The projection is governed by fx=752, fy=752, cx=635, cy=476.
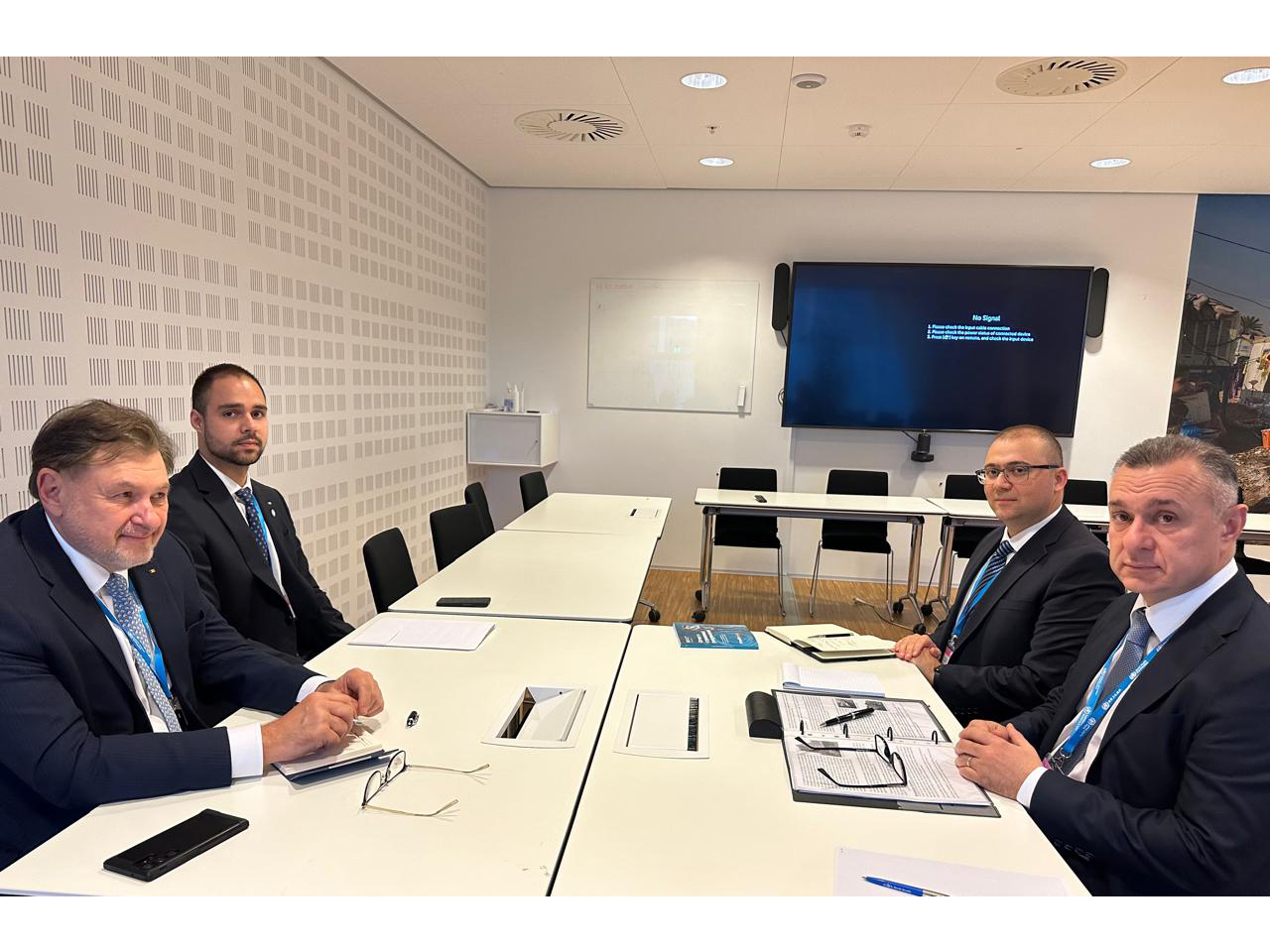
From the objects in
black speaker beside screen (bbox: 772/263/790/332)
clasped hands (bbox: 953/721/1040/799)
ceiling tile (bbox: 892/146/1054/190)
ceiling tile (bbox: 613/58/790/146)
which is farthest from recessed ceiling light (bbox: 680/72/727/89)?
clasped hands (bbox: 953/721/1040/799)

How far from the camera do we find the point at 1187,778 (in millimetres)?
1382

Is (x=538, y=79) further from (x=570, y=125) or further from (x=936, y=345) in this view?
(x=936, y=345)

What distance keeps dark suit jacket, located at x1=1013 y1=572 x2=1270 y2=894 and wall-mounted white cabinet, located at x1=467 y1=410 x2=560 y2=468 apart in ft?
17.0

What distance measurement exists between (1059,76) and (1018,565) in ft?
9.41

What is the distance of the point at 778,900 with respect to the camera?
1.11 meters

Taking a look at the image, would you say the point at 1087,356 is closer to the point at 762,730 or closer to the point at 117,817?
the point at 762,730

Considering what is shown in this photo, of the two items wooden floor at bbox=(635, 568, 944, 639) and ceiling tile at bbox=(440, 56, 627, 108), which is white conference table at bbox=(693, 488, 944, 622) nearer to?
wooden floor at bbox=(635, 568, 944, 639)

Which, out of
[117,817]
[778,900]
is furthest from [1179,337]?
[117,817]

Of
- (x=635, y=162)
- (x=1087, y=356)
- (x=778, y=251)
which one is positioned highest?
(x=635, y=162)

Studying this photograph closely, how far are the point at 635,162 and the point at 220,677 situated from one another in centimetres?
486

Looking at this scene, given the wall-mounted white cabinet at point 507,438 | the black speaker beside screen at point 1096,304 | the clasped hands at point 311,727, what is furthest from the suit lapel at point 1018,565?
the black speaker beside screen at point 1096,304

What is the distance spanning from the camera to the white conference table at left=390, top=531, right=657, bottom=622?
2588 millimetres

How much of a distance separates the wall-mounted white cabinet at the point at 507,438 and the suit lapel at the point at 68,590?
4.89m

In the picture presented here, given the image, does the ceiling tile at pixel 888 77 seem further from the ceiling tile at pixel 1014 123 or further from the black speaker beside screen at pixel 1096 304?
the black speaker beside screen at pixel 1096 304
